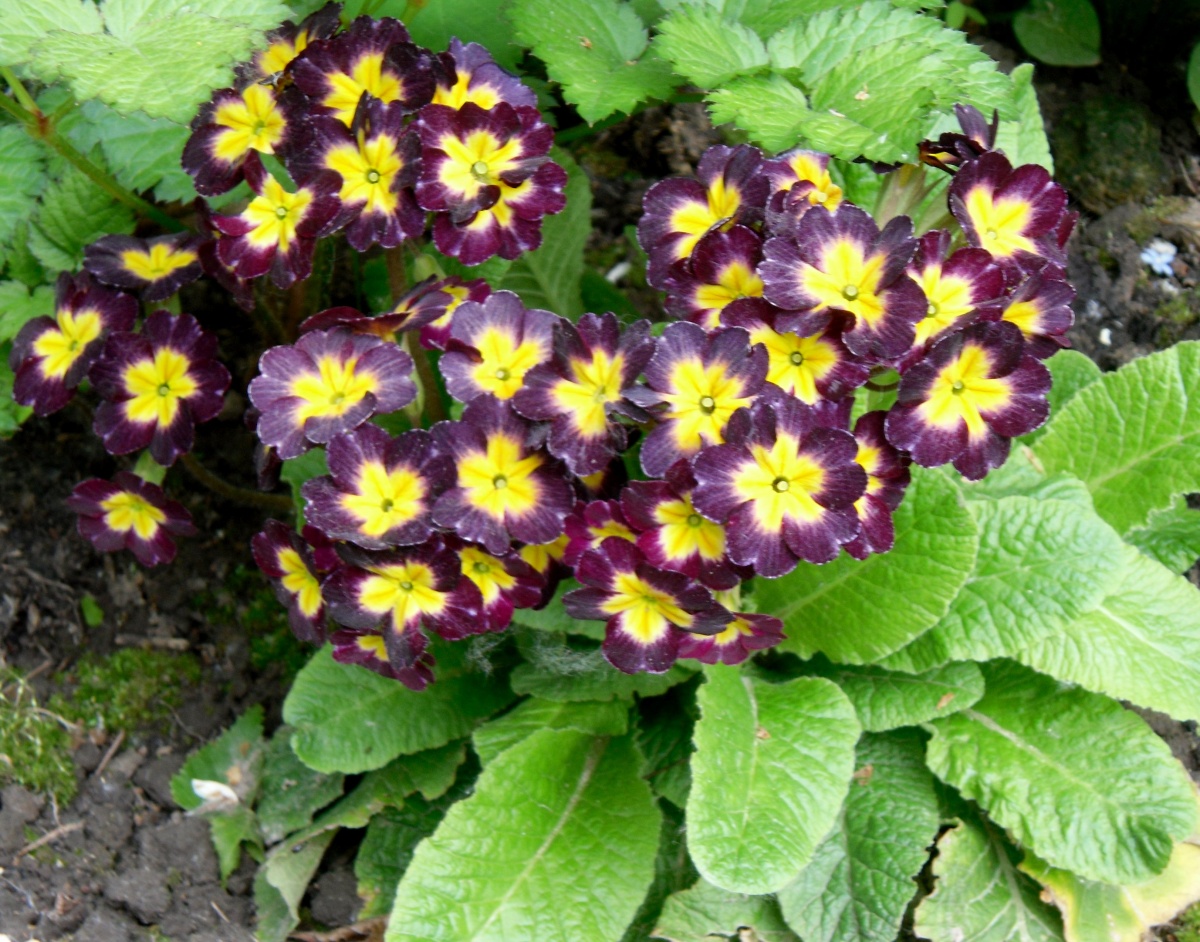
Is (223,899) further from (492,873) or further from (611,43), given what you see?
(611,43)

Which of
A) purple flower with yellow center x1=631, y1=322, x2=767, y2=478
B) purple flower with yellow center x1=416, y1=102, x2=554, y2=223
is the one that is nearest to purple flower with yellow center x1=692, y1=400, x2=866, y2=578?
purple flower with yellow center x1=631, y1=322, x2=767, y2=478

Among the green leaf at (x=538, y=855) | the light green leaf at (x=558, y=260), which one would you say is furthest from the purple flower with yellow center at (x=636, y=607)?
the light green leaf at (x=558, y=260)

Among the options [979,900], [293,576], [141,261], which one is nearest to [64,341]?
[141,261]

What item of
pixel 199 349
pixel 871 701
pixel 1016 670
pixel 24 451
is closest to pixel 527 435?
pixel 199 349

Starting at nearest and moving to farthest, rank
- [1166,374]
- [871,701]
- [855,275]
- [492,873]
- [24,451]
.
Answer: [855,275] → [492,873] → [871,701] → [1166,374] → [24,451]

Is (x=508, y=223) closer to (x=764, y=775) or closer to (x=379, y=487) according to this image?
(x=379, y=487)

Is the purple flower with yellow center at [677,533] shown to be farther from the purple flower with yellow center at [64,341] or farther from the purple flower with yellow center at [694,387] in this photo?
the purple flower with yellow center at [64,341]

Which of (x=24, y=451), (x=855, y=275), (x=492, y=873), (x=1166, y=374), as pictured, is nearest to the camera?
(x=855, y=275)

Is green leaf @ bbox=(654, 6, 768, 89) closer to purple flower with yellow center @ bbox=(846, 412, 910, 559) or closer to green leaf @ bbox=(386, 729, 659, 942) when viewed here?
purple flower with yellow center @ bbox=(846, 412, 910, 559)
